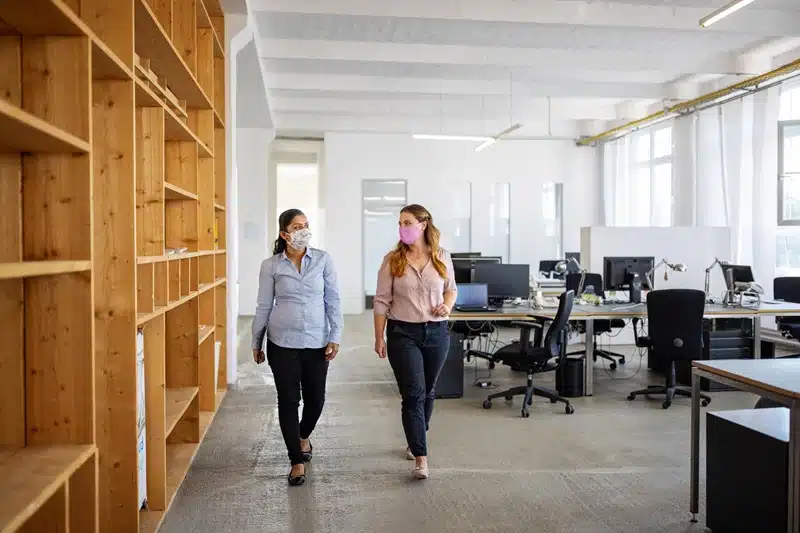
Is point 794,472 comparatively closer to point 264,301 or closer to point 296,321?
point 296,321

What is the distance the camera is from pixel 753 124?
9.09m

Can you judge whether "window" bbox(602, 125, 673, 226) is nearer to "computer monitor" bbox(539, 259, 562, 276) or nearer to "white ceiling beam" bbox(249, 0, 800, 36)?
"computer monitor" bbox(539, 259, 562, 276)

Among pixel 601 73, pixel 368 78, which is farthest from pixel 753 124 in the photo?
pixel 368 78

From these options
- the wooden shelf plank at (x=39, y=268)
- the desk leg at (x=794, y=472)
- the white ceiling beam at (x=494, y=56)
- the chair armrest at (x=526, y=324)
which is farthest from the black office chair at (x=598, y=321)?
the wooden shelf plank at (x=39, y=268)

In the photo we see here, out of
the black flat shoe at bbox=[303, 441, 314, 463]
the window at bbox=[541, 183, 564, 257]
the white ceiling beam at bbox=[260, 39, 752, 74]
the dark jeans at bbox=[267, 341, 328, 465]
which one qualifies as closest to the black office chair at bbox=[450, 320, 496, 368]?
the black flat shoe at bbox=[303, 441, 314, 463]

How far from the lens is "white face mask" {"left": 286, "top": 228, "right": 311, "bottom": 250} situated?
3867 mm

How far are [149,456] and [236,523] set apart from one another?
0.52 m

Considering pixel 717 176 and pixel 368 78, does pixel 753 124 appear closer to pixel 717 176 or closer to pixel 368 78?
pixel 717 176

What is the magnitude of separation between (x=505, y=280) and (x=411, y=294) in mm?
3278

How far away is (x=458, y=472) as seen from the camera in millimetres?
4105

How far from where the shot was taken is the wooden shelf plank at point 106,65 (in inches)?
90.2

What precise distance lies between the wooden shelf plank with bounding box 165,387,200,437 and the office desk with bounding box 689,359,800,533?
257cm

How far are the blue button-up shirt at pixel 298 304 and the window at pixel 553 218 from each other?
10586 millimetres

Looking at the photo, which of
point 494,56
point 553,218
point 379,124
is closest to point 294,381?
point 494,56
